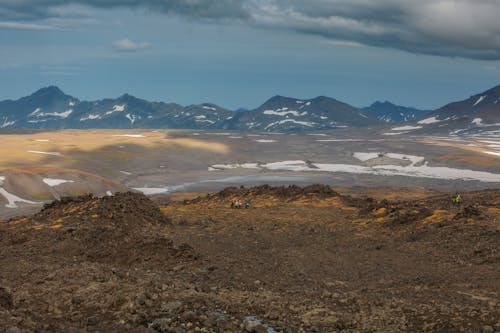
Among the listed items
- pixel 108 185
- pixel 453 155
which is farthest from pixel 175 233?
pixel 453 155

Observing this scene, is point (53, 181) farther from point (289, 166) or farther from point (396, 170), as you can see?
point (396, 170)

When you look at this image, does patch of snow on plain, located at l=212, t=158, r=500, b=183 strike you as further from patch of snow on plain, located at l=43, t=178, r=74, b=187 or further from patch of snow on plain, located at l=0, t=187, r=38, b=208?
patch of snow on plain, located at l=0, t=187, r=38, b=208

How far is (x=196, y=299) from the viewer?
53.5 feet

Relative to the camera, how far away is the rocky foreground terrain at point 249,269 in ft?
49.8

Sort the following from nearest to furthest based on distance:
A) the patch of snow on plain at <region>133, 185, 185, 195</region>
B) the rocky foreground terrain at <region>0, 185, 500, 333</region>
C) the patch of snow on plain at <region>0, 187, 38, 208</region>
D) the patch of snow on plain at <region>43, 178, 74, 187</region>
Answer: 1. the rocky foreground terrain at <region>0, 185, 500, 333</region>
2. the patch of snow on plain at <region>0, 187, 38, 208</region>
3. the patch of snow on plain at <region>43, 178, 74, 187</region>
4. the patch of snow on plain at <region>133, 185, 185, 195</region>

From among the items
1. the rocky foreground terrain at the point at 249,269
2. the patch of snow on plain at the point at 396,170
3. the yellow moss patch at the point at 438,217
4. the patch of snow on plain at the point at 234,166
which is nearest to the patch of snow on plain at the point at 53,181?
the rocky foreground terrain at the point at 249,269

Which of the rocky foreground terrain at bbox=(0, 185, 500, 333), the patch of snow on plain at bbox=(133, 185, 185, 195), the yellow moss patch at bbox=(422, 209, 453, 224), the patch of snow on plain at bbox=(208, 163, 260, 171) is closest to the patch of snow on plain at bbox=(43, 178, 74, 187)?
the patch of snow on plain at bbox=(133, 185, 185, 195)

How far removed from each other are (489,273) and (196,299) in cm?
1094

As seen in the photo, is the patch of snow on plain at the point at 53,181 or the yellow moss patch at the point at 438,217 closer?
the yellow moss patch at the point at 438,217

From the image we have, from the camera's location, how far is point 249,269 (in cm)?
2253

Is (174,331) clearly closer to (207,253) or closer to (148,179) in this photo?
(207,253)

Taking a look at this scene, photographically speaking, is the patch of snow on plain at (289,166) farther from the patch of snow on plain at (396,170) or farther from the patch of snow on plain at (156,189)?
the patch of snow on plain at (156,189)

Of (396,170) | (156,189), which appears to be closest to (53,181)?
(156,189)

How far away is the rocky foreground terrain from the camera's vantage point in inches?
597
